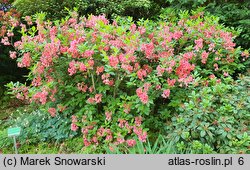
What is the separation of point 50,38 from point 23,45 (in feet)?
1.06

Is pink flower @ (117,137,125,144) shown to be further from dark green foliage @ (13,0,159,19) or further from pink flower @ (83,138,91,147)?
dark green foliage @ (13,0,159,19)

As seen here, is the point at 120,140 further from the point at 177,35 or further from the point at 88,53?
the point at 177,35

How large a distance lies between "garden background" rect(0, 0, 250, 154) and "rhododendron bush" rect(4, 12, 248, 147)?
0.04 feet

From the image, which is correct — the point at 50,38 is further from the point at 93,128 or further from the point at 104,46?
the point at 93,128

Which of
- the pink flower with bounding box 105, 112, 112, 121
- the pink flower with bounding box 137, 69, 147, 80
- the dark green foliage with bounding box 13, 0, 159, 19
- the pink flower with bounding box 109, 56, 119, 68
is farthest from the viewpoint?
the dark green foliage with bounding box 13, 0, 159, 19

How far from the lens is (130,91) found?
3756mm

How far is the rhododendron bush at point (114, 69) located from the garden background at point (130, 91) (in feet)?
0.04

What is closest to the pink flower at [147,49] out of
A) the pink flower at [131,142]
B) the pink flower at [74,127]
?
the pink flower at [131,142]

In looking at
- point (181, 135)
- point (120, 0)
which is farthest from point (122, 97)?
point (120, 0)

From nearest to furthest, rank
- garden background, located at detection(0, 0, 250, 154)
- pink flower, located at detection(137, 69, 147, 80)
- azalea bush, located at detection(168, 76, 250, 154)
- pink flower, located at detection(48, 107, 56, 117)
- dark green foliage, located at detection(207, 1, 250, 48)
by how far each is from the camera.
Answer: azalea bush, located at detection(168, 76, 250, 154) → garden background, located at detection(0, 0, 250, 154) → pink flower, located at detection(137, 69, 147, 80) → pink flower, located at detection(48, 107, 56, 117) → dark green foliage, located at detection(207, 1, 250, 48)

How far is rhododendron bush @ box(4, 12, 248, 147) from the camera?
3316 mm

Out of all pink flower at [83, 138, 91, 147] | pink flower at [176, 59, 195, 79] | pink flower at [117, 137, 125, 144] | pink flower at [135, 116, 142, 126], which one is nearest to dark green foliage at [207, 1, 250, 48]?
pink flower at [176, 59, 195, 79]

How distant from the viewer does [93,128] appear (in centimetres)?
359

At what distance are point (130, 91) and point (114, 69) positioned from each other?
0.56m
